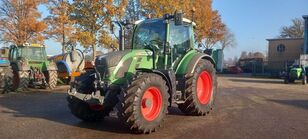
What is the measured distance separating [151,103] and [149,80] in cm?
58

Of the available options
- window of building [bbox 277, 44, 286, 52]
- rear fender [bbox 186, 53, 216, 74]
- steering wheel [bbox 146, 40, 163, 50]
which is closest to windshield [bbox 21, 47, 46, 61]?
steering wheel [bbox 146, 40, 163, 50]

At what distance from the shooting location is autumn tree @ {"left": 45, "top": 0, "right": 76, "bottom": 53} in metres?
25.2

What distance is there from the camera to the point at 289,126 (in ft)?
27.3

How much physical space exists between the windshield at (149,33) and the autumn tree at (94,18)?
14963 millimetres

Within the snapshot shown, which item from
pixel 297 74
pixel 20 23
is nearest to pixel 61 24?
pixel 20 23

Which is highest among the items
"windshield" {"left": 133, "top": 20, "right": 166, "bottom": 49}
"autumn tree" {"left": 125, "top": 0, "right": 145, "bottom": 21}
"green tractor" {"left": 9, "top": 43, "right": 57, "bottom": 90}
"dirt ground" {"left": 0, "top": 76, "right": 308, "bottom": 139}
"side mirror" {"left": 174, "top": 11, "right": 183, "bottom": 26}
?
"autumn tree" {"left": 125, "top": 0, "right": 145, "bottom": 21}

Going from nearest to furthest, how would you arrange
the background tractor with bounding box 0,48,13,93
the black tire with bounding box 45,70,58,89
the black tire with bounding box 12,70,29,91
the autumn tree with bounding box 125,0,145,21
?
the background tractor with bounding box 0,48,13,93, the black tire with bounding box 12,70,29,91, the black tire with bounding box 45,70,58,89, the autumn tree with bounding box 125,0,145,21

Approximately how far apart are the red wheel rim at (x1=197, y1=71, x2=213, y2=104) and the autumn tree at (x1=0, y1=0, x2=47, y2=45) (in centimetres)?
2427

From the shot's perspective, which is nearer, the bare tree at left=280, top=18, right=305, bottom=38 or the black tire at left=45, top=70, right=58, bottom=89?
the black tire at left=45, top=70, right=58, bottom=89

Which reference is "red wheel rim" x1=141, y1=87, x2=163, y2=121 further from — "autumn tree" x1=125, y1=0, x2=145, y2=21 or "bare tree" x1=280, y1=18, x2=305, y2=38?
"bare tree" x1=280, y1=18, x2=305, y2=38

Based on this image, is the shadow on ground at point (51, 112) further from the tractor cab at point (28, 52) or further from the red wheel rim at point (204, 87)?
the tractor cab at point (28, 52)

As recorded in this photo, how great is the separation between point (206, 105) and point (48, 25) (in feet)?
83.6

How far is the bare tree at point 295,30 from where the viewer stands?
2566 inches

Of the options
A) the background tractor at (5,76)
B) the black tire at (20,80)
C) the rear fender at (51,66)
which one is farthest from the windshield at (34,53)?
the background tractor at (5,76)
